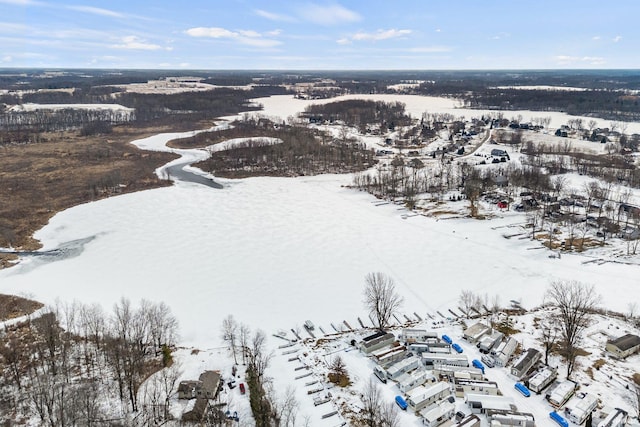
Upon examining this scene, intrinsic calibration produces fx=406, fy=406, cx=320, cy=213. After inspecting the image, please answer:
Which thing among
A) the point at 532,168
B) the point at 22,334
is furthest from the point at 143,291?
the point at 532,168

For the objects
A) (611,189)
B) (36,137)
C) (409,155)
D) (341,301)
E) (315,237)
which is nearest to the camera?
(341,301)

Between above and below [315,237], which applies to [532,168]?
above

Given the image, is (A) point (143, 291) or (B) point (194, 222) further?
(B) point (194, 222)

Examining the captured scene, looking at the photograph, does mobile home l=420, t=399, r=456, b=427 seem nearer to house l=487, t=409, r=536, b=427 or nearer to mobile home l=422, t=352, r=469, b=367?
house l=487, t=409, r=536, b=427

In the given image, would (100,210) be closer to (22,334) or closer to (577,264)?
(22,334)

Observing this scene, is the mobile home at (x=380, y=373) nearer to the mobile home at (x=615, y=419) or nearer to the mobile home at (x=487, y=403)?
the mobile home at (x=487, y=403)

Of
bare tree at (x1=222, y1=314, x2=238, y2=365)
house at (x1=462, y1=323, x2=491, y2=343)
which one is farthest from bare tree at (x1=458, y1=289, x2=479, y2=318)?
bare tree at (x1=222, y1=314, x2=238, y2=365)

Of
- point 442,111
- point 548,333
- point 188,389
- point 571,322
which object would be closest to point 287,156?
point 548,333
